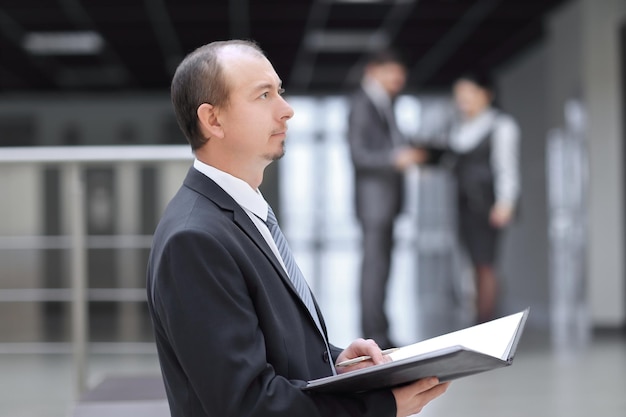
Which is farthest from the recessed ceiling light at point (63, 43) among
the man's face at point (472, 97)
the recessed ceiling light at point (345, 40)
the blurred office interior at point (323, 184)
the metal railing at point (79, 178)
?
the metal railing at point (79, 178)

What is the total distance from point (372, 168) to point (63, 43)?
6.60 metres

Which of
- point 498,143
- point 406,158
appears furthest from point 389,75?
point 498,143

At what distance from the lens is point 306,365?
1.40 meters

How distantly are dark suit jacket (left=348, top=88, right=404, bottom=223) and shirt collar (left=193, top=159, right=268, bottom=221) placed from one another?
365cm

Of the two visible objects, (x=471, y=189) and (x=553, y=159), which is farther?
(x=553, y=159)

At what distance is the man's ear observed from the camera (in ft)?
4.69

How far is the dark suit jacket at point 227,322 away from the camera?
126 centimetres

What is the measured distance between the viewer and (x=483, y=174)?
18.5 ft

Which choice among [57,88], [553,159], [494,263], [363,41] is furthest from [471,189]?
[57,88]

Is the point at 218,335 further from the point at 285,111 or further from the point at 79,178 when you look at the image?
the point at 79,178

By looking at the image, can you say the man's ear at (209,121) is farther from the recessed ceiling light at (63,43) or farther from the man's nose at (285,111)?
the recessed ceiling light at (63,43)

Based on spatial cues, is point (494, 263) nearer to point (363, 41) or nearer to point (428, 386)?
point (428, 386)

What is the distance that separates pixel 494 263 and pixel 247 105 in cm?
438

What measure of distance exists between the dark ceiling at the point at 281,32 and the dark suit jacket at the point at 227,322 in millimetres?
7416
